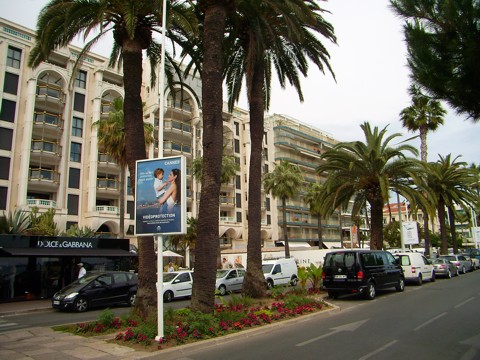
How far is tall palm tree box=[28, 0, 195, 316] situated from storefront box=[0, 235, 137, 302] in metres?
11.5

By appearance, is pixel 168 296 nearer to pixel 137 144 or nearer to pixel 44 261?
pixel 44 261

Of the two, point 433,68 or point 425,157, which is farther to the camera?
point 425,157

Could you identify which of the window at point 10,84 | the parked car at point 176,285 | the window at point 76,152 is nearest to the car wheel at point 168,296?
the parked car at point 176,285

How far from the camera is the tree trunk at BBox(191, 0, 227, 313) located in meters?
10.6

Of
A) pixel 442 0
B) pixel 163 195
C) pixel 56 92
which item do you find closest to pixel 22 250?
pixel 163 195

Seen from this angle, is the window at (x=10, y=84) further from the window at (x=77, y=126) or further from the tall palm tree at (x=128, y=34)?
the tall palm tree at (x=128, y=34)

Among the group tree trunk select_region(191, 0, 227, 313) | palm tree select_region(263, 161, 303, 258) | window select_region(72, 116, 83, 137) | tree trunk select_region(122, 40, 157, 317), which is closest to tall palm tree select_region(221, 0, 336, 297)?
tree trunk select_region(191, 0, 227, 313)

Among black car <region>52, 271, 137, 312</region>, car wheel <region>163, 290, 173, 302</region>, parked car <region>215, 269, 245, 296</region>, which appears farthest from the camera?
parked car <region>215, 269, 245, 296</region>

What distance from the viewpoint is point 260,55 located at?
15.0 meters

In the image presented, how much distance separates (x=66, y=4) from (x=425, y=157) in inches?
1397

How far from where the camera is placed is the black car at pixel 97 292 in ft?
54.0

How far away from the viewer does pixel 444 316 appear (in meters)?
11.6

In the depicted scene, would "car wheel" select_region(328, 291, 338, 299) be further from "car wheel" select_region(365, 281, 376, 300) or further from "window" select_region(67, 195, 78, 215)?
"window" select_region(67, 195, 78, 215)

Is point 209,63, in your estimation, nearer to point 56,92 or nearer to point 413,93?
point 413,93
